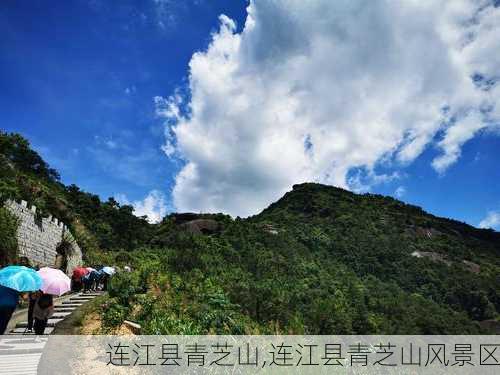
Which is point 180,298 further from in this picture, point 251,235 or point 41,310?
point 251,235

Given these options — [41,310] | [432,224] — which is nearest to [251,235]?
[41,310]

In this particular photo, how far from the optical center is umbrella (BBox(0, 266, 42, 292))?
637 cm

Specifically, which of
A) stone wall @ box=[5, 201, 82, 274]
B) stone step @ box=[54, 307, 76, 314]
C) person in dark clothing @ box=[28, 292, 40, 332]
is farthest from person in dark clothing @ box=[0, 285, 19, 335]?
stone wall @ box=[5, 201, 82, 274]

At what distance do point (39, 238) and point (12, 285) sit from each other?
11933 millimetres

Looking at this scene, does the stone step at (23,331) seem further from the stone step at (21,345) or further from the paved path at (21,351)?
the stone step at (21,345)

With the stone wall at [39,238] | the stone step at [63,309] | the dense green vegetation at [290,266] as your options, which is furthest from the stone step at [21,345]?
the stone wall at [39,238]

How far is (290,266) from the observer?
134ft

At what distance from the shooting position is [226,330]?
10.3 meters

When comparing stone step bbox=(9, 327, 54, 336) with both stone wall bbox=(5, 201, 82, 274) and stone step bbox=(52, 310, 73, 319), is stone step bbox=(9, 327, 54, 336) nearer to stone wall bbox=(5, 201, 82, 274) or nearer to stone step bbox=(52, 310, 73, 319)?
stone step bbox=(52, 310, 73, 319)

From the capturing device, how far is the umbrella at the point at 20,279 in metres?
6.37

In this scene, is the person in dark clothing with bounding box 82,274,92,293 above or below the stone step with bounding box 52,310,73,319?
above

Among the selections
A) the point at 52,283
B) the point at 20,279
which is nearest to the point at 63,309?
the point at 52,283

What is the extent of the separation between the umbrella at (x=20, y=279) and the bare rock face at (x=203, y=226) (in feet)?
132

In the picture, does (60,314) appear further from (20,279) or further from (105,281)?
(105,281)
